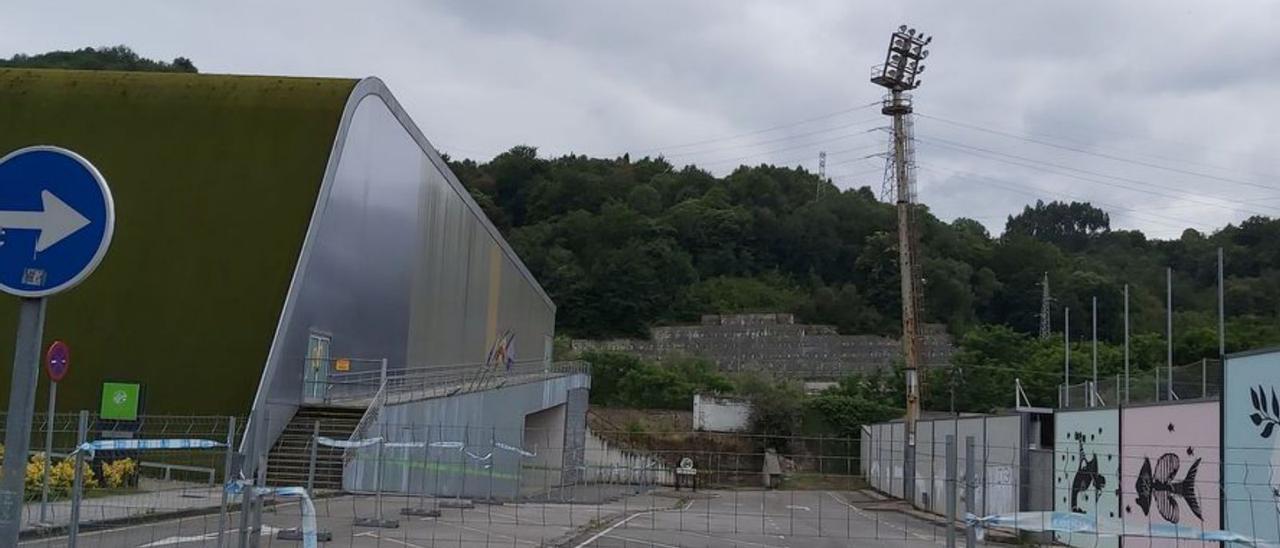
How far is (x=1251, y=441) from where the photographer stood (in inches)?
753

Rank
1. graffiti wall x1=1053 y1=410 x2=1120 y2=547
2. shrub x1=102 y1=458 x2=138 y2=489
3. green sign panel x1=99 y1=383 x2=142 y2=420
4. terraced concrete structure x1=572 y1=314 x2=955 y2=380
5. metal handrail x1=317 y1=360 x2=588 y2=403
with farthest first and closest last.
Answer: terraced concrete structure x1=572 y1=314 x2=955 y2=380, metal handrail x1=317 y1=360 x2=588 y2=403, graffiti wall x1=1053 y1=410 x2=1120 y2=547, green sign panel x1=99 y1=383 x2=142 y2=420, shrub x1=102 y1=458 x2=138 y2=489

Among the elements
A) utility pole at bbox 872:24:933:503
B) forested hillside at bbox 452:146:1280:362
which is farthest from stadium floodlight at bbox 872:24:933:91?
forested hillside at bbox 452:146:1280:362

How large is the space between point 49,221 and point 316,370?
87.9ft

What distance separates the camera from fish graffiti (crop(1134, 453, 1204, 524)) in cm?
2123

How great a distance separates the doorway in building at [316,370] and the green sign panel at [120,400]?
7.56m

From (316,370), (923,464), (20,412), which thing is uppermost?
(316,370)

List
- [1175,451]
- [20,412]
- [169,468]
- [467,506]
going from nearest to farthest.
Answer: [20,412]
[169,468]
[467,506]
[1175,451]

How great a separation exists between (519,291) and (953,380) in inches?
1174

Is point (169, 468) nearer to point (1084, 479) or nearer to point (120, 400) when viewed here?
point (120, 400)

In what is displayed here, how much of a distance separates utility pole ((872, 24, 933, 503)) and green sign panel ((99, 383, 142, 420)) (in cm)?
2426

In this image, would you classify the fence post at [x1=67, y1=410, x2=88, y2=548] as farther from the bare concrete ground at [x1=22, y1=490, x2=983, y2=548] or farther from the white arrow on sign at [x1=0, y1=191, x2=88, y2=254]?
the bare concrete ground at [x1=22, y1=490, x2=983, y2=548]

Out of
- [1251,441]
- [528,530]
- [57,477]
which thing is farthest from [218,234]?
[1251,441]

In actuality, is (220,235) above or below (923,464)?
above

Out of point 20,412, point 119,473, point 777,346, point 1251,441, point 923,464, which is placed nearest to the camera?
point 20,412
